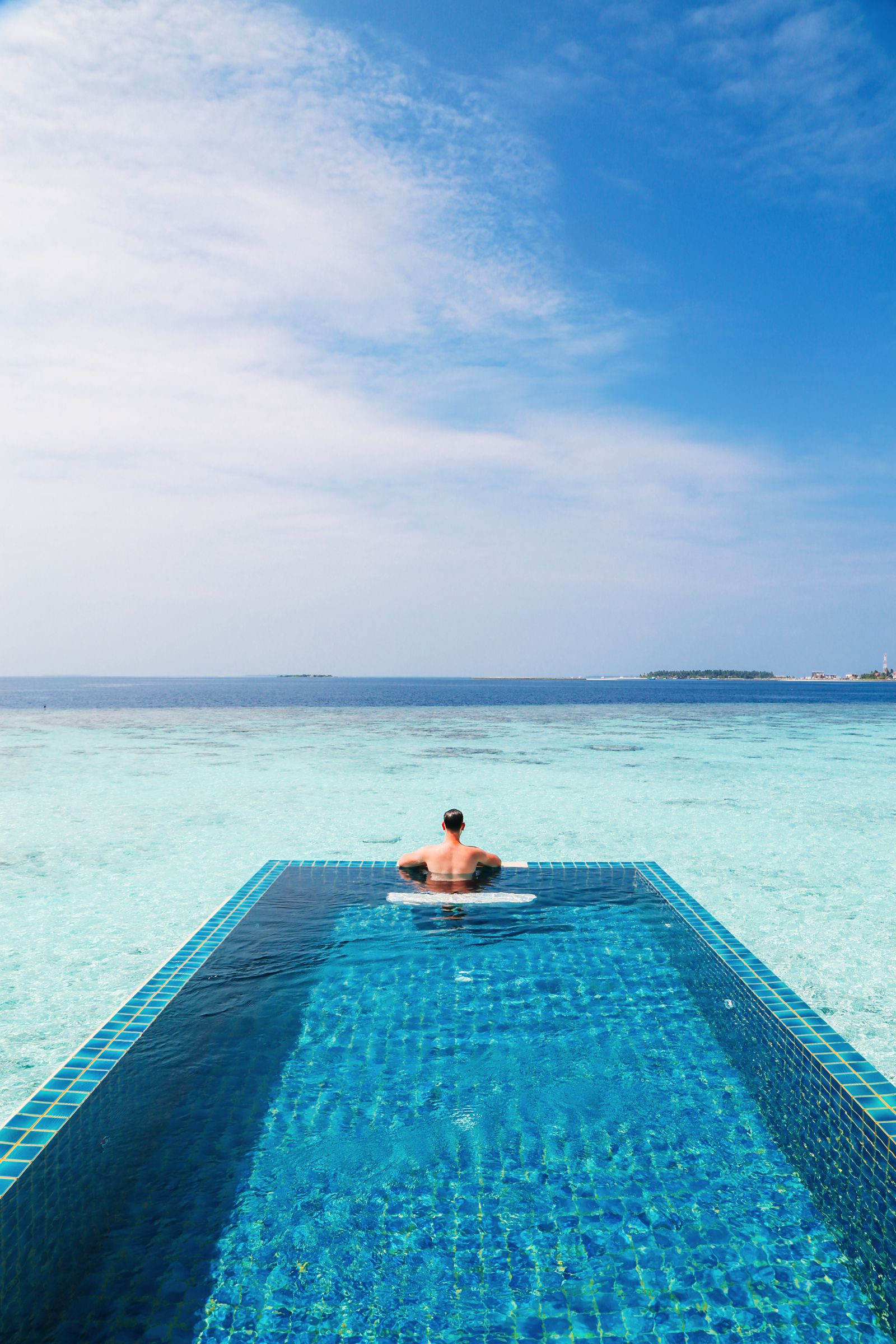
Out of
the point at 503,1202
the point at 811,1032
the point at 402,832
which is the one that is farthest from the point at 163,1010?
the point at 402,832

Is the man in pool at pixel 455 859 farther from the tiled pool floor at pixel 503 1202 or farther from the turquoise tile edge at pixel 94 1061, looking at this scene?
the tiled pool floor at pixel 503 1202

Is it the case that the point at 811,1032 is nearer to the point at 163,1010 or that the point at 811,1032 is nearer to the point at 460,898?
the point at 460,898

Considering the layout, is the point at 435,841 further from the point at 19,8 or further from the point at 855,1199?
the point at 19,8

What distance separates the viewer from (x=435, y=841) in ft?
33.5

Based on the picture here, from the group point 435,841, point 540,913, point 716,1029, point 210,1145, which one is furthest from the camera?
point 435,841

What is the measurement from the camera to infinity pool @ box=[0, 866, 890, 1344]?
2.60 metres

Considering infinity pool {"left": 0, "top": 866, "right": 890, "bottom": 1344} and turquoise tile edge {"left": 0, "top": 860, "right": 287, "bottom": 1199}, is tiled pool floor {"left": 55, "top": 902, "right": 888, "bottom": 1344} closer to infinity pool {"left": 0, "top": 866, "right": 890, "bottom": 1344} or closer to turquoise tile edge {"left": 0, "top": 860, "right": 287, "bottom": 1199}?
infinity pool {"left": 0, "top": 866, "right": 890, "bottom": 1344}

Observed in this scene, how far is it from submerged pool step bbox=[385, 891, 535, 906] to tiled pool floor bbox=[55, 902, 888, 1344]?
5.73ft

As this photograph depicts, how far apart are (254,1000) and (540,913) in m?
2.64

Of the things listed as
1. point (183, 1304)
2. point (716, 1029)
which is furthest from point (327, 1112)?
point (716, 1029)

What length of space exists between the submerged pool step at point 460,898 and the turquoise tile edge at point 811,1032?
54.6 inches

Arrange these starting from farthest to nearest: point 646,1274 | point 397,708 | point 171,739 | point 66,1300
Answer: point 397,708, point 171,739, point 646,1274, point 66,1300

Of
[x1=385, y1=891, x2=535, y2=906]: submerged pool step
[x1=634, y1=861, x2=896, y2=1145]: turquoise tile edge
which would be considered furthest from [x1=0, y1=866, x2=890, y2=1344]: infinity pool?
[x1=385, y1=891, x2=535, y2=906]: submerged pool step

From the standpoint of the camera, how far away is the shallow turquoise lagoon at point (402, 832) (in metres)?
5.42
